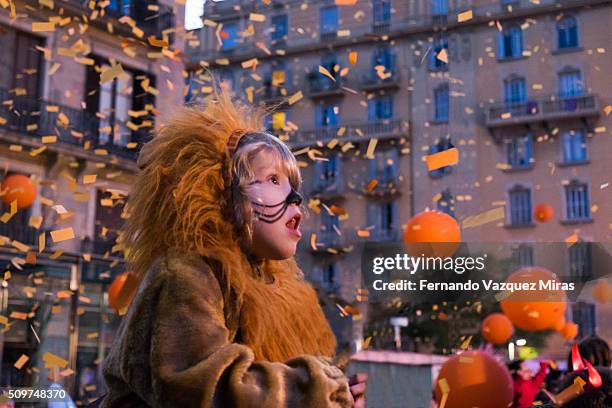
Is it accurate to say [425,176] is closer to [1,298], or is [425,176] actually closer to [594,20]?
[594,20]

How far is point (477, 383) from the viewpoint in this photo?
16.7ft

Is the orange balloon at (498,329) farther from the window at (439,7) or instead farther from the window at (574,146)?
the window at (439,7)

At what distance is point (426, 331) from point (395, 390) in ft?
45.2

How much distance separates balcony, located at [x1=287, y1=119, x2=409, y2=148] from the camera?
84.3ft

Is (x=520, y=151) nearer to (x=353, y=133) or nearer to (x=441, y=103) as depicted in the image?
(x=441, y=103)

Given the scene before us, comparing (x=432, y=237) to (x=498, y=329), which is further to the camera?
(x=498, y=329)

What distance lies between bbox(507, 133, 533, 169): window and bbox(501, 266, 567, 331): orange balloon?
16.9 metres

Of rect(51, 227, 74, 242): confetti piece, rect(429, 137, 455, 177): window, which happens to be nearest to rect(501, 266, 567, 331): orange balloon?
rect(51, 227, 74, 242): confetti piece

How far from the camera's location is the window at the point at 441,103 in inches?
1001

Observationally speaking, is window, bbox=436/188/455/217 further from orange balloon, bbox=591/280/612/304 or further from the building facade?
orange balloon, bbox=591/280/612/304

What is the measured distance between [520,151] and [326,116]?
699 cm

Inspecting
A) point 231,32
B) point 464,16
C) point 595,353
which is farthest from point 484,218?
point 595,353

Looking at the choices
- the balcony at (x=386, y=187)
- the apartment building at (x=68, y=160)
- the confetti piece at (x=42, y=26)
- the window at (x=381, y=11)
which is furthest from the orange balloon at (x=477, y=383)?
the window at (x=381, y=11)

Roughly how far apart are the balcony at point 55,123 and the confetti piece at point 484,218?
12788mm
